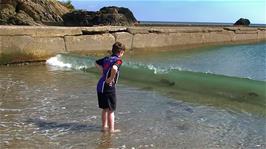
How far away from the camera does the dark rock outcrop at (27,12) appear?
2332cm

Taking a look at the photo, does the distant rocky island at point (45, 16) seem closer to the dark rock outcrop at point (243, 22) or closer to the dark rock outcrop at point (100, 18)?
the dark rock outcrop at point (100, 18)

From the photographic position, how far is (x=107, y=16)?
80.8 ft

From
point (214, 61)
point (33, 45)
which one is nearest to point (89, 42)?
point (33, 45)

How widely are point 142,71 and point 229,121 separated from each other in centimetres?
508

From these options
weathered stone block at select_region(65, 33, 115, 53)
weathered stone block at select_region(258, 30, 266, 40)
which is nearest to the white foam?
weathered stone block at select_region(65, 33, 115, 53)

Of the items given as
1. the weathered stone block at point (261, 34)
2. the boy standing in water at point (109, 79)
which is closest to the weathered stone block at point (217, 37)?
the weathered stone block at point (261, 34)

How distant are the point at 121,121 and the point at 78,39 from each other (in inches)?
322

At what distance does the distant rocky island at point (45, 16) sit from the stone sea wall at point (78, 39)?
5.60 meters

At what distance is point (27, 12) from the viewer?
2778 centimetres

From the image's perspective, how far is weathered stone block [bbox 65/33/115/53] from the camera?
1394 centimetres

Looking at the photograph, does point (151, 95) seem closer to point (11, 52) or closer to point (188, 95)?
point (188, 95)

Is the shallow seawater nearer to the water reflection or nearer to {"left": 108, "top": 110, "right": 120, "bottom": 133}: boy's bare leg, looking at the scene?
the water reflection

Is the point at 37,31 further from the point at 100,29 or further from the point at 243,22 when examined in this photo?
the point at 243,22

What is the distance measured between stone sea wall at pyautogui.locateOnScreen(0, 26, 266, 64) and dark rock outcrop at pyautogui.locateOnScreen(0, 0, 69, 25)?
717 cm
